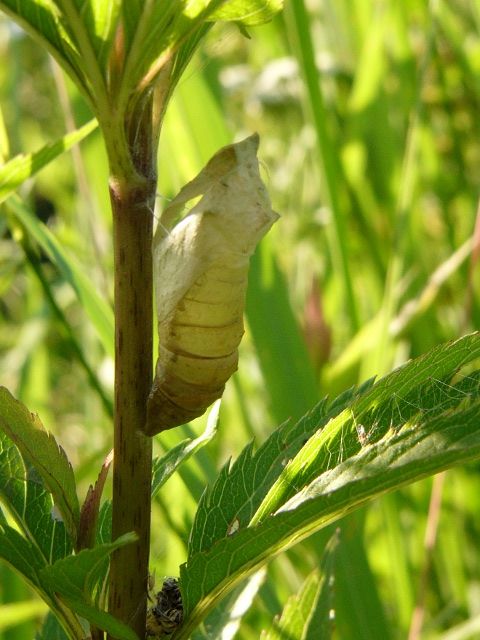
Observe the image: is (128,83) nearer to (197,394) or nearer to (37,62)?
(197,394)

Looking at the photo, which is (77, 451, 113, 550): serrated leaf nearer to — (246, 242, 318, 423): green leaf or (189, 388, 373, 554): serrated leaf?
(189, 388, 373, 554): serrated leaf

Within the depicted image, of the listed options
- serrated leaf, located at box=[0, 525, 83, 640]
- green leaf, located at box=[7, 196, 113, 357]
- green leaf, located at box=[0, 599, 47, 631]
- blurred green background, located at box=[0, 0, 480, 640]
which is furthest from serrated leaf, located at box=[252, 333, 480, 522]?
green leaf, located at box=[0, 599, 47, 631]

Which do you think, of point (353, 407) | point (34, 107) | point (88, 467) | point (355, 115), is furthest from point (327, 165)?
point (34, 107)

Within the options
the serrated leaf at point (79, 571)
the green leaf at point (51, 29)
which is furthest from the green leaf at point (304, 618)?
the green leaf at point (51, 29)

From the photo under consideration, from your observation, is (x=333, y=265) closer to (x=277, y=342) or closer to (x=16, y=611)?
(x=277, y=342)

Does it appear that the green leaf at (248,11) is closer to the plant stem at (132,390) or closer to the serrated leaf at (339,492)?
the plant stem at (132,390)
